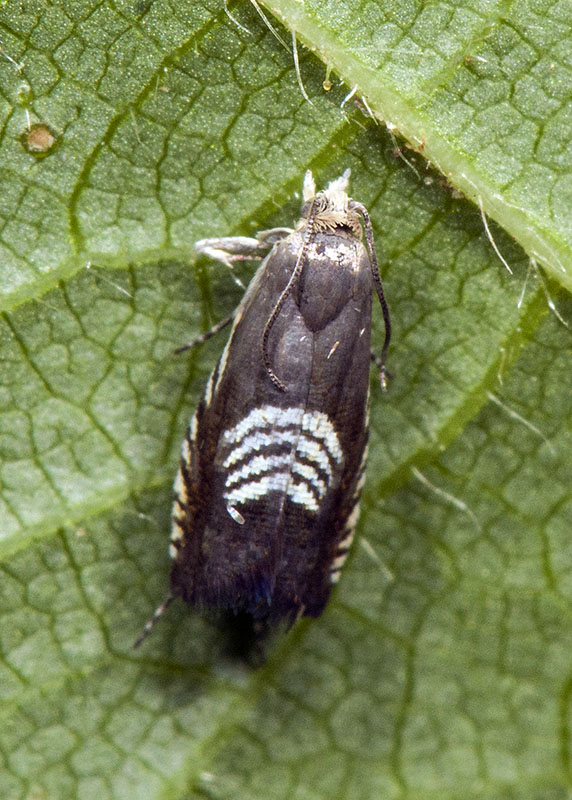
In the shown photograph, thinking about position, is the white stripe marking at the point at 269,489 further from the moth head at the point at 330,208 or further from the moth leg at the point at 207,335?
the moth head at the point at 330,208

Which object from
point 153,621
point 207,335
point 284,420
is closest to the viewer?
point 284,420

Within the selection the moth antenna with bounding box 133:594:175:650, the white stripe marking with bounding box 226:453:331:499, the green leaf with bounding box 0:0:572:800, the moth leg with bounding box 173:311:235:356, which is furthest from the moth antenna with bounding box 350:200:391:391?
the moth antenna with bounding box 133:594:175:650


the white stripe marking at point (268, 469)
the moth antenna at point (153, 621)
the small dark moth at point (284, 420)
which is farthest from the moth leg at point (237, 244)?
the moth antenna at point (153, 621)

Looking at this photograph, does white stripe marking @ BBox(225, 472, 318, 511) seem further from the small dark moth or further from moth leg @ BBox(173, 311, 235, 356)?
moth leg @ BBox(173, 311, 235, 356)

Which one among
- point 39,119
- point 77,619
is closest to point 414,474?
point 77,619

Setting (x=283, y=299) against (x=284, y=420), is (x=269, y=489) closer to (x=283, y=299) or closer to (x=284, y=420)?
(x=284, y=420)

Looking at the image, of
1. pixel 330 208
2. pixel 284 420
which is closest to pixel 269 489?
pixel 284 420

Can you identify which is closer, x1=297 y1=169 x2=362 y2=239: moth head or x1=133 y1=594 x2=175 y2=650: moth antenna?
x1=297 y1=169 x2=362 y2=239: moth head
